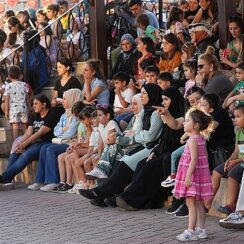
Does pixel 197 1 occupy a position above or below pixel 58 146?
above

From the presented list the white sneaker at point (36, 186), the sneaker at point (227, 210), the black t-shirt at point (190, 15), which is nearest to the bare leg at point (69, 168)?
the white sneaker at point (36, 186)

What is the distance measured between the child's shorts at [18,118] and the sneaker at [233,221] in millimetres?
6144

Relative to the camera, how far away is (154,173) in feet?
34.7

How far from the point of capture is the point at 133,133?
37.3 ft

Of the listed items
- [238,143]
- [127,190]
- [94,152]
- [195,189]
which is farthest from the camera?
[94,152]

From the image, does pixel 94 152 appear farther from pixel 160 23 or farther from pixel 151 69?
pixel 160 23

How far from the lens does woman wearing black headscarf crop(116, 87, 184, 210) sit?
34.6 ft

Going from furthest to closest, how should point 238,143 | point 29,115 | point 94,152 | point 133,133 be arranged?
1. point 29,115
2. point 94,152
3. point 133,133
4. point 238,143

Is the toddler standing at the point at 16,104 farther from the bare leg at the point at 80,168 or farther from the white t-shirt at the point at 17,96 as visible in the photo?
the bare leg at the point at 80,168

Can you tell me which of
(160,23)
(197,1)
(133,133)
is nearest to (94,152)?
(133,133)

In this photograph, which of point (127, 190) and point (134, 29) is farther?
point (134, 29)

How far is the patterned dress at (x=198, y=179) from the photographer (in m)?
8.73

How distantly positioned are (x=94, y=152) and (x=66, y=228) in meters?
2.55

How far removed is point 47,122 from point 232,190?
16.1ft
